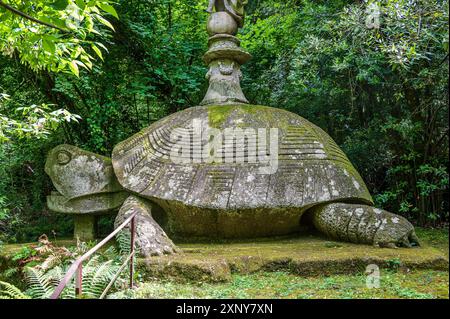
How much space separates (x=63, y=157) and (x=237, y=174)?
87.9 inches

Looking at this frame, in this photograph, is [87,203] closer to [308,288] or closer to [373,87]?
[308,288]

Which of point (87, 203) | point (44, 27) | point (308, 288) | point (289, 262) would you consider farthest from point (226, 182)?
point (44, 27)

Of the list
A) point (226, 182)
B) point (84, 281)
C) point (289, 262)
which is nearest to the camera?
point (84, 281)

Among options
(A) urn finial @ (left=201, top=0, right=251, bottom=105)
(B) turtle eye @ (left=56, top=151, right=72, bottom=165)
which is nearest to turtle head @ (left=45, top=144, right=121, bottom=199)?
(B) turtle eye @ (left=56, top=151, right=72, bottom=165)

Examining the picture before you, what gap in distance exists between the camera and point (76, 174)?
5254mm

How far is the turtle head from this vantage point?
5.24 meters

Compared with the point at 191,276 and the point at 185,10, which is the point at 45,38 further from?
the point at 185,10

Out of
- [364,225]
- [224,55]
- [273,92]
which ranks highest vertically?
[224,55]

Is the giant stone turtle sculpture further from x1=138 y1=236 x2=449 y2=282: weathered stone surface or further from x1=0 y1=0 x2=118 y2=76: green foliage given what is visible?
x1=0 y1=0 x2=118 y2=76: green foliage

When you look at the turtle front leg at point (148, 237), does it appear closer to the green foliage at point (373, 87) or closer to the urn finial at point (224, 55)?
the urn finial at point (224, 55)

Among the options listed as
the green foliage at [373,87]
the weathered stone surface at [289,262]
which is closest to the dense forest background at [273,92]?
the green foliage at [373,87]

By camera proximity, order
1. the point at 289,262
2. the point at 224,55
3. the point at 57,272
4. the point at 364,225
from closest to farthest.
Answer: the point at 57,272
the point at 289,262
the point at 364,225
the point at 224,55

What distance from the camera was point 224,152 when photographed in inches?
194

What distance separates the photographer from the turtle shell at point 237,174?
4.58 meters
